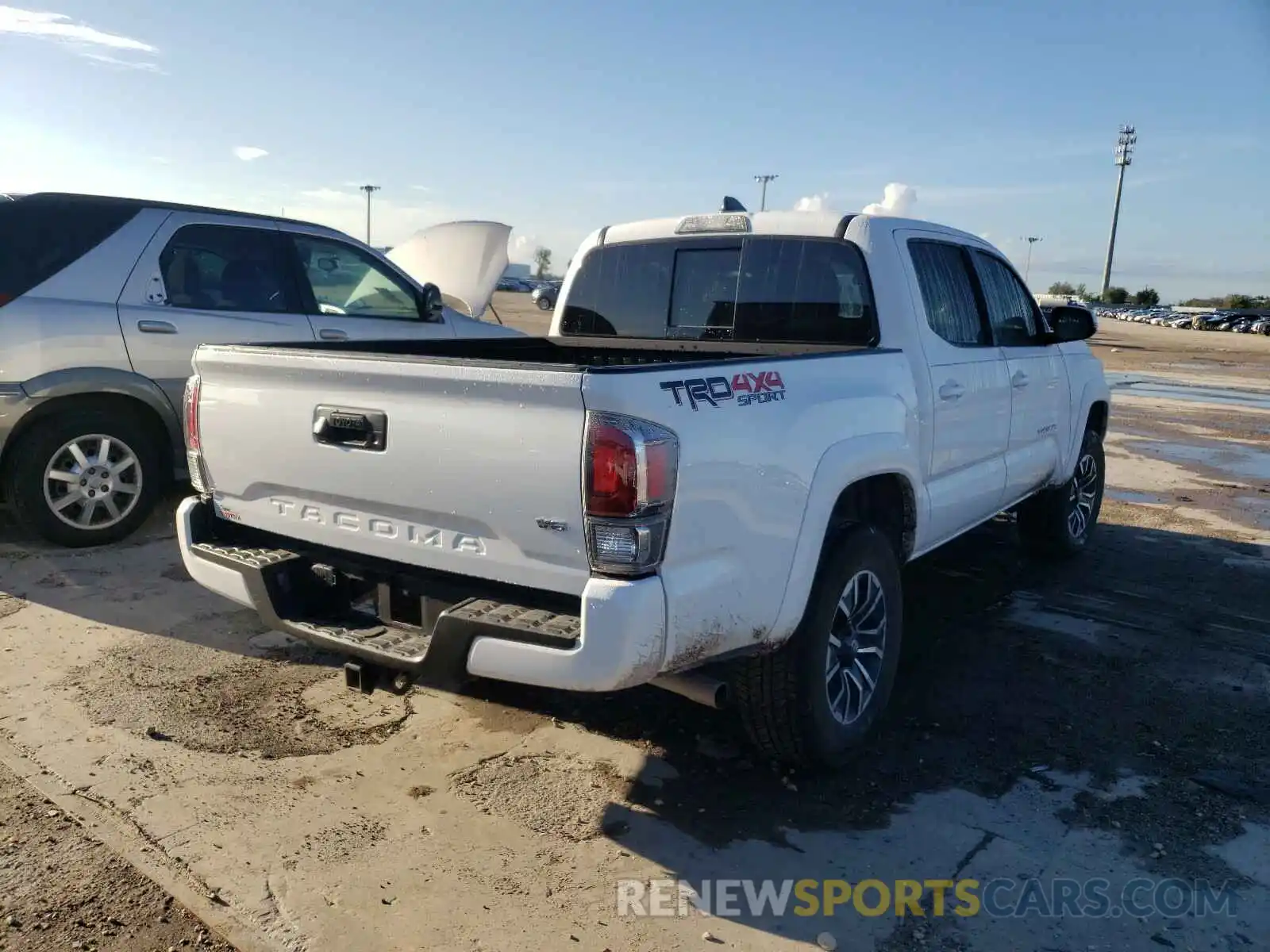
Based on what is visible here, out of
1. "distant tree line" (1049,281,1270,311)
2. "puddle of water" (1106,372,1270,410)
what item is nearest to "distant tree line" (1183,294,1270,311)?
"distant tree line" (1049,281,1270,311)

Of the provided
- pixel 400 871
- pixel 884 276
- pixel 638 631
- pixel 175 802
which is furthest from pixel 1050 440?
pixel 175 802

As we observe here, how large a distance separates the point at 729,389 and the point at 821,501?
56 centimetres

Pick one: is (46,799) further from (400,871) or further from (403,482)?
(403,482)

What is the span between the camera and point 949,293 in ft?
15.1

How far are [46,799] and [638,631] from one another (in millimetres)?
2103

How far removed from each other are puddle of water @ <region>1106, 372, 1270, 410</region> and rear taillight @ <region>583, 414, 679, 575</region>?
16523 millimetres

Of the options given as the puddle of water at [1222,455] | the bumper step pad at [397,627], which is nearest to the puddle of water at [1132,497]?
the puddle of water at [1222,455]

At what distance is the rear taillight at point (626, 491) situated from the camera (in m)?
2.56

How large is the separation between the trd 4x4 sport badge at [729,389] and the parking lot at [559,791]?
4.51 ft

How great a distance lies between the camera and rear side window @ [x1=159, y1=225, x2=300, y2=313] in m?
6.07

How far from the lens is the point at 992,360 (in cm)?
482

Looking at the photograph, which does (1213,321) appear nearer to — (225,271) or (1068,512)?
(1068,512)

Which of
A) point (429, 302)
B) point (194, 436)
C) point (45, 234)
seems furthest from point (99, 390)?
point (194, 436)

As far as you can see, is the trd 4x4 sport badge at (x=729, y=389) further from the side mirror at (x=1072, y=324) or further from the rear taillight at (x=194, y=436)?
the side mirror at (x=1072, y=324)
